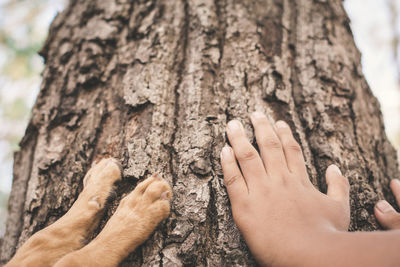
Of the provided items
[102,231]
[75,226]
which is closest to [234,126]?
[102,231]

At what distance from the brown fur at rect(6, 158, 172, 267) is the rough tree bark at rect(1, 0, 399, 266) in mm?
76

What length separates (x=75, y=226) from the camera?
3.88 feet

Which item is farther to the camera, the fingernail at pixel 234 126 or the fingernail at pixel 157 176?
the fingernail at pixel 234 126

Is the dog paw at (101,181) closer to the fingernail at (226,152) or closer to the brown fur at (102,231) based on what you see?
the brown fur at (102,231)

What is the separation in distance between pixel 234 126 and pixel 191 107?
29cm

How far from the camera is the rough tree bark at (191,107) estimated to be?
4.07ft

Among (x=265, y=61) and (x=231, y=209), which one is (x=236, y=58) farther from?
(x=231, y=209)

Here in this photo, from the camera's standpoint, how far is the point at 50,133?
162 centimetres

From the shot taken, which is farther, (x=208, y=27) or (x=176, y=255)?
(x=208, y=27)

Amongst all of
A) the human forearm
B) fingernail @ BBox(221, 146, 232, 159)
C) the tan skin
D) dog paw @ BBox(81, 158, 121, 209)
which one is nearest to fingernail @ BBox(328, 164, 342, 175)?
the tan skin

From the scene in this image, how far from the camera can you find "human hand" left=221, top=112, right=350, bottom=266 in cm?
97

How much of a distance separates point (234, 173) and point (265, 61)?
0.86 metres

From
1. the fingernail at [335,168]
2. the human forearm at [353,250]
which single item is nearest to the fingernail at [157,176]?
the human forearm at [353,250]

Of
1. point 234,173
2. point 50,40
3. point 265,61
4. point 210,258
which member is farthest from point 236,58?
point 50,40
